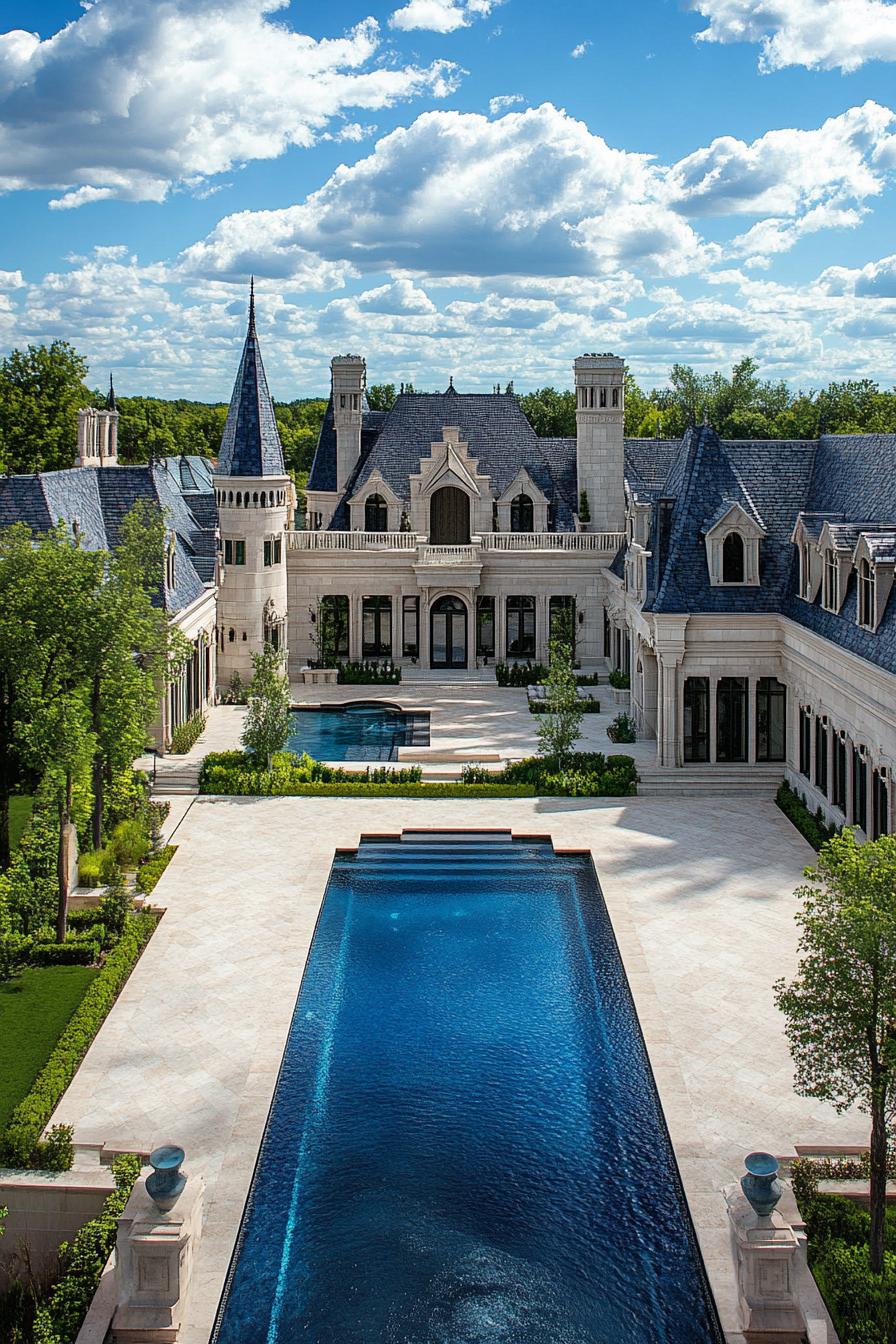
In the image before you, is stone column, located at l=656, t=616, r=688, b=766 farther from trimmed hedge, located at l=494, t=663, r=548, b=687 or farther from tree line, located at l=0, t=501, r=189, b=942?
trimmed hedge, located at l=494, t=663, r=548, b=687

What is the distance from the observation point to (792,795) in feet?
118

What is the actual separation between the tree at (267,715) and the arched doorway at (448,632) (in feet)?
62.9

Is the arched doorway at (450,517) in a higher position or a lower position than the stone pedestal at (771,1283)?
higher

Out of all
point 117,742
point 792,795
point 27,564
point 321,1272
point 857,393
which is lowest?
point 321,1272

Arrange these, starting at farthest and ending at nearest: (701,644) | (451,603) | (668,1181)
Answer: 1. (451,603)
2. (701,644)
3. (668,1181)

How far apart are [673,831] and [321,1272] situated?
19732mm

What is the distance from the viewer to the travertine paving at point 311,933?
60.7 feet

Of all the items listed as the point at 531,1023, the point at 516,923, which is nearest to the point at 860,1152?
the point at 531,1023

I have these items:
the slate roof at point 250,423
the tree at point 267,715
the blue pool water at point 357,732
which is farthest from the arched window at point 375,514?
the tree at point 267,715

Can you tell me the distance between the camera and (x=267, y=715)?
39.0 meters

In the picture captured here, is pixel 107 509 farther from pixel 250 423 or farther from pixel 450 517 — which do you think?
pixel 450 517

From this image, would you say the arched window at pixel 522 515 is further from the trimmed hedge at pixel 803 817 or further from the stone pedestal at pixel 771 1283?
the stone pedestal at pixel 771 1283

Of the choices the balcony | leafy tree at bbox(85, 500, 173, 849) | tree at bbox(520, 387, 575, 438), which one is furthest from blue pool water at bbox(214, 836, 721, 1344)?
tree at bbox(520, 387, 575, 438)

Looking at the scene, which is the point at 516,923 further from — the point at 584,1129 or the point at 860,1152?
the point at 860,1152
